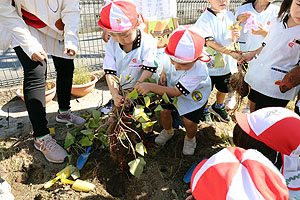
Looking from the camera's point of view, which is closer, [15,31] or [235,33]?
[15,31]

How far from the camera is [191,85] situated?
1867 millimetres

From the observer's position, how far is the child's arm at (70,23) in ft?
6.36

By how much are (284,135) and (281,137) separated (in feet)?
0.05

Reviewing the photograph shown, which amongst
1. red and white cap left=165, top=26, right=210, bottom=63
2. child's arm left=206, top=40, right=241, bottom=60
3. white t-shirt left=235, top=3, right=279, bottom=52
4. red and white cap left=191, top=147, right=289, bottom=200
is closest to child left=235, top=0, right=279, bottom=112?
white t-shirt left=235, top=3, right=279, bottom=52

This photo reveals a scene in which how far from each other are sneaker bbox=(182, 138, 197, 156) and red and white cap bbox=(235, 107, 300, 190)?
0.96m

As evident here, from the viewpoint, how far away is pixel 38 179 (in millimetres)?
1941

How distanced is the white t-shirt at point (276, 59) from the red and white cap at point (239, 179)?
1.04 meters

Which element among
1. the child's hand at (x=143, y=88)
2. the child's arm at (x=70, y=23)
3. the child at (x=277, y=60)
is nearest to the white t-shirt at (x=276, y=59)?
the child at (x=277, y=60)

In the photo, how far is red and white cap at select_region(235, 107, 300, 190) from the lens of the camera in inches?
44.9

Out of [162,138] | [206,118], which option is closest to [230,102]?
[206,118]

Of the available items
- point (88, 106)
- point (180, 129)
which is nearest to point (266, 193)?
point (180, 129)

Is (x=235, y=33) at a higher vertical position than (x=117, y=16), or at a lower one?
lower

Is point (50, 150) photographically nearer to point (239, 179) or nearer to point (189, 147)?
point (189, 147)

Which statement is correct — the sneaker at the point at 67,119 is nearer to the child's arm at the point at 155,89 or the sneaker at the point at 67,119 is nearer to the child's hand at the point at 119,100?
the child's hand at the point at 119,100
